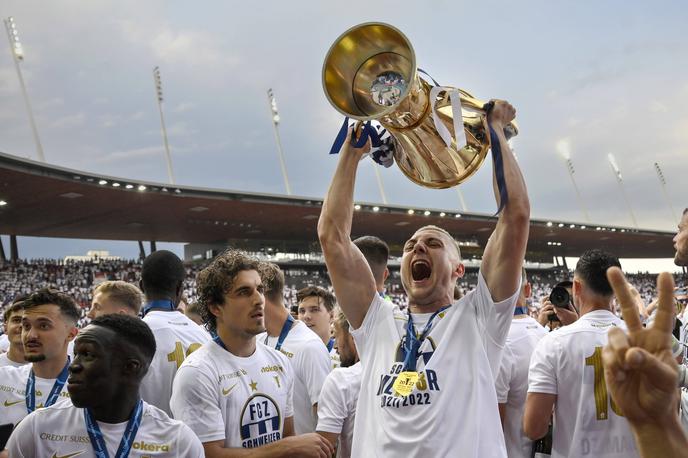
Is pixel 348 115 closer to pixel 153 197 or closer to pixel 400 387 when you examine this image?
pixel 400 387

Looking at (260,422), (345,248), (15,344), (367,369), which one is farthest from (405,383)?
(15,344)

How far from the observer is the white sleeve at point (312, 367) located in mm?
3641

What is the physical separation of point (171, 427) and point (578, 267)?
2430 mm

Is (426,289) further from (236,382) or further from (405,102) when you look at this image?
(236,382)

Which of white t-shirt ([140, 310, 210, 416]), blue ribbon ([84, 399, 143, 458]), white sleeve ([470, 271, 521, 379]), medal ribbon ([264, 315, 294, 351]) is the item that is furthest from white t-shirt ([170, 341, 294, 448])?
white sleeve ([470, 271, 521, 379])

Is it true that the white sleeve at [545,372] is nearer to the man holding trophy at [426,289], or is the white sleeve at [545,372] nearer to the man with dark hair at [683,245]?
the man with dark hair at [683,245]

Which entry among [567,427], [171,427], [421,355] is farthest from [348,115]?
[567,427]

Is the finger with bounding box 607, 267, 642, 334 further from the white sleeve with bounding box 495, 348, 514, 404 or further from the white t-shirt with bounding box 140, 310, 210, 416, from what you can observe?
the white t-shirt with bounding box 140, 310, 210, 416

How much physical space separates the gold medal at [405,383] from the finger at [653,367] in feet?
3.39

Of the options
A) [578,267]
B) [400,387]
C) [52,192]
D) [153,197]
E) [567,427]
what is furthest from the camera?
[153,197]

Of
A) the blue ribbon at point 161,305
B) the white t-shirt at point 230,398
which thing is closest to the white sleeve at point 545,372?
the white t-shirt at point 230,398

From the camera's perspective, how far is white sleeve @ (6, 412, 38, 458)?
229cm

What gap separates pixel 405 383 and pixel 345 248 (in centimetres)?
67

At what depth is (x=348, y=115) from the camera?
2275 mm
